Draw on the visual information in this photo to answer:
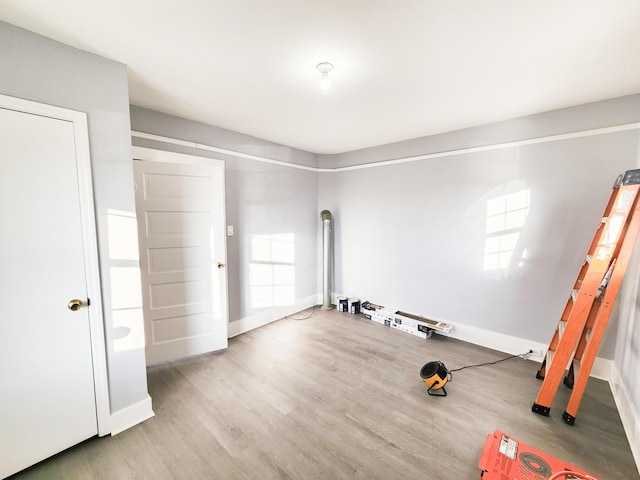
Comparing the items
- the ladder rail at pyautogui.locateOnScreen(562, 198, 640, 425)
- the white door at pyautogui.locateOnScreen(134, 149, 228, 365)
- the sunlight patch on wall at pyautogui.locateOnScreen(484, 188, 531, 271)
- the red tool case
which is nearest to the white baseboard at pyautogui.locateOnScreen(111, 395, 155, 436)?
the white door at pyautogui.locateOnScreen(134, 149, 228, 365)

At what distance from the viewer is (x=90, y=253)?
1.67m

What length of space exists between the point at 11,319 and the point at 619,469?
3.74 m

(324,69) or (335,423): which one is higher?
(324,69)

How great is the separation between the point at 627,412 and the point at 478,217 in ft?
6.40

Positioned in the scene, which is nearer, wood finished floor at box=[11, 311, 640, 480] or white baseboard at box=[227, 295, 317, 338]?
wood finished floor at box=[11, 311, 640, 480]

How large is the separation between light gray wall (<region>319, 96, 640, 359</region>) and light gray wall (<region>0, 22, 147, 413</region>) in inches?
120

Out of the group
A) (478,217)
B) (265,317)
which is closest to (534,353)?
(478,217)

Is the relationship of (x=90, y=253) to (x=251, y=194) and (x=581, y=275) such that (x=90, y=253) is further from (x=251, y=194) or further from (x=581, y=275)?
(x=581, y=275)

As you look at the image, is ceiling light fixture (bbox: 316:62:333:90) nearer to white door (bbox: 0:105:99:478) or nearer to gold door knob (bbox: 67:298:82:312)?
white door (bbox: 0:105:99:478)

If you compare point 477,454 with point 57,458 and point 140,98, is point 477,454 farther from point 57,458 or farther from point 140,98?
point 140,98

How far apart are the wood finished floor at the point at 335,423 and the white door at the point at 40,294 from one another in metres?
0.28

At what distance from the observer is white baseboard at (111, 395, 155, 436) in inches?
71.4

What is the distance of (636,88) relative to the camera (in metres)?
2.08

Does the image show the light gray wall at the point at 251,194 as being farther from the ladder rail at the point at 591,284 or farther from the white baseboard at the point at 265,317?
the ladder rail at the point at 591,284
